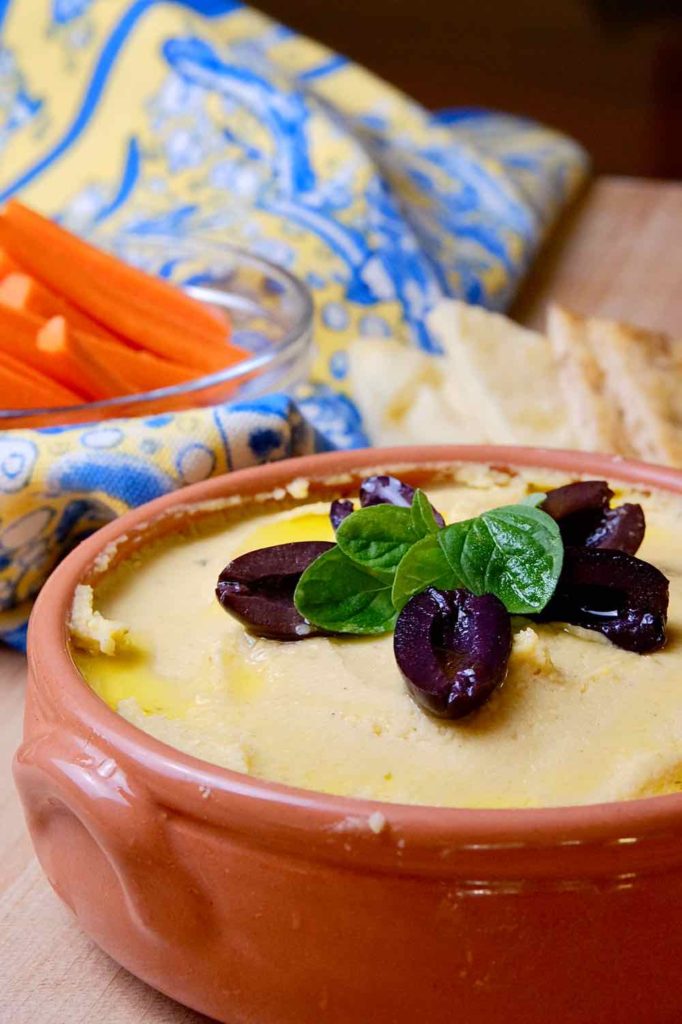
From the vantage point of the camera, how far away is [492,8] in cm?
678

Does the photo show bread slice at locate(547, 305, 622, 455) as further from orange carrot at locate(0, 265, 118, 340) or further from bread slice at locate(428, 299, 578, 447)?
orange carrot at locate(0, 265, 118, 340)

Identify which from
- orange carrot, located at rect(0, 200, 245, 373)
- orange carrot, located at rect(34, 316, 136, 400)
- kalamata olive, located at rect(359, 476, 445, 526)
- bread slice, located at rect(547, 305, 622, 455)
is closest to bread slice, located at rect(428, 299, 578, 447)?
bread slice, located at rect(547, 305, 622, 455)

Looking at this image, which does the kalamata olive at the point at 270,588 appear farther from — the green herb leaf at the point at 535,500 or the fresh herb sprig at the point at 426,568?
the green herb leaf at the point at 535,500

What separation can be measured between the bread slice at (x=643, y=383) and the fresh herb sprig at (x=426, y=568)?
0.72 m

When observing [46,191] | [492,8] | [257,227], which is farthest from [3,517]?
[492,8]

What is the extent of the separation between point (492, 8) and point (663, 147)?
1.48 meters

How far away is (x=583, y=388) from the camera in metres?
1.92

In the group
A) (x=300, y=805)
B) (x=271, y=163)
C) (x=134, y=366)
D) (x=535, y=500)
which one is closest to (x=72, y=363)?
(x=134, y=366)

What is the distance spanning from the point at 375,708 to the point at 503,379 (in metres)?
1.08

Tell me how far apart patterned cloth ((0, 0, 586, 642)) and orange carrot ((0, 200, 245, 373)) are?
0.24m

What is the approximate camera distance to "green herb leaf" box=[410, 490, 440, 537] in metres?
1.11

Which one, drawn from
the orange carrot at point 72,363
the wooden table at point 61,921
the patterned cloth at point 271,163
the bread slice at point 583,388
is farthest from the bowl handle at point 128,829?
the patterned cloth at point 271,163

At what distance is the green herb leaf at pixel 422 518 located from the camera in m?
1.11

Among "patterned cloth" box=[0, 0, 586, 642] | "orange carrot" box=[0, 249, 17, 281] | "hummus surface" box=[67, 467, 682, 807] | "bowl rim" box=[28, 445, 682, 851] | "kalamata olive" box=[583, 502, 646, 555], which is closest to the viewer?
"bowl rim" box=[28, 445, 682, 851]
